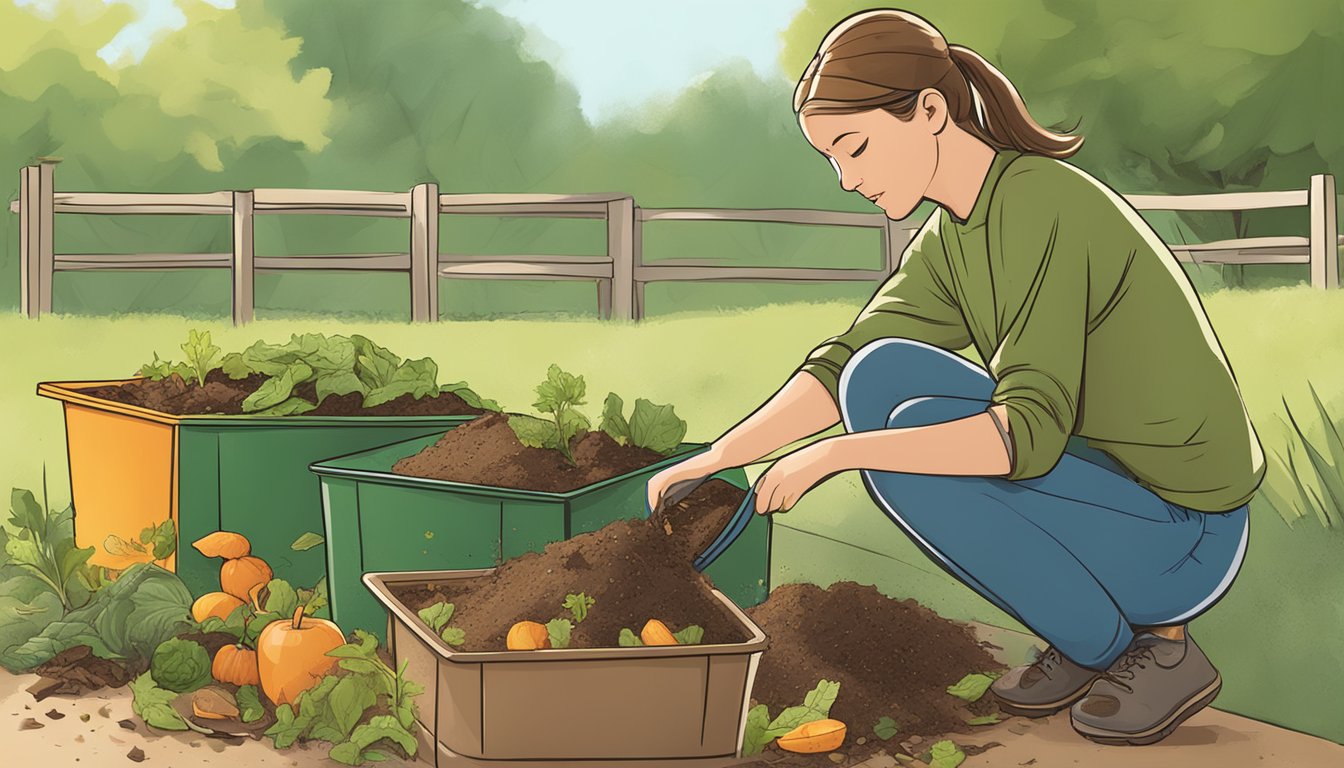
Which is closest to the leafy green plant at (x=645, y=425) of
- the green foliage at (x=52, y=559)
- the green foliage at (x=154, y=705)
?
the green foliage at (x=154, y=705)

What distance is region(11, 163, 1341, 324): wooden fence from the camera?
466 centimetres

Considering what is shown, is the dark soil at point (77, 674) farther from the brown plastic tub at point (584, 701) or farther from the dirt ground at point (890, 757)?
the brown plastic tub at point (584, 701)

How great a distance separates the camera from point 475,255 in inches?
188

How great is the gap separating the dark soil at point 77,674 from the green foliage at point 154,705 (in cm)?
17

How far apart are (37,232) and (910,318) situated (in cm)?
363

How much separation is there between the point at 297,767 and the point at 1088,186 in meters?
2.02

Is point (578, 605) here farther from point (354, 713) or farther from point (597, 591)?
point (354, 713)

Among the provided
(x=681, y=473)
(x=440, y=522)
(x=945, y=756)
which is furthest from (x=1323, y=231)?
(x=440, y=522)

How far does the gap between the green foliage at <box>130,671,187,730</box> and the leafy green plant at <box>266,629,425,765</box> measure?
0.24 m

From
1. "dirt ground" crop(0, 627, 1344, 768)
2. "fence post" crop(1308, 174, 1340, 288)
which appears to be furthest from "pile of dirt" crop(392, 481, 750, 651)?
"fence post" crop(1308, 174, 1340, 288)

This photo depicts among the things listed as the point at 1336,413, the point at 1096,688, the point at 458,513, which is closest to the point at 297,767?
the point at 458,513

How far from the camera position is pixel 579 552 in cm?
251

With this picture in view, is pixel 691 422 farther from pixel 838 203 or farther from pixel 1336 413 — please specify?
pixel 1336 413

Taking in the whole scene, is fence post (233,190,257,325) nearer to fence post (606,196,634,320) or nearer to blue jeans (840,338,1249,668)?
fence post (606,196,634,320)
